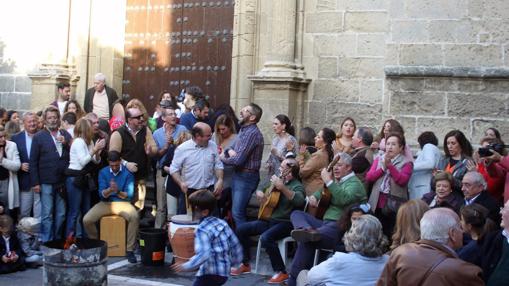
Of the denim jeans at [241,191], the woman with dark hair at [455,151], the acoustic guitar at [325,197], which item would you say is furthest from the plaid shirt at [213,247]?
the woman with dark hair at [455,151]

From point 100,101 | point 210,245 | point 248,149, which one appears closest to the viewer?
point 210,245

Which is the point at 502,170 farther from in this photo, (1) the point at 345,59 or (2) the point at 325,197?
(1) the point at 345,59

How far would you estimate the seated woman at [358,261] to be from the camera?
199 inches

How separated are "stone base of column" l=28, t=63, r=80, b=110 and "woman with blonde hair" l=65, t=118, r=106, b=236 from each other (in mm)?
3317

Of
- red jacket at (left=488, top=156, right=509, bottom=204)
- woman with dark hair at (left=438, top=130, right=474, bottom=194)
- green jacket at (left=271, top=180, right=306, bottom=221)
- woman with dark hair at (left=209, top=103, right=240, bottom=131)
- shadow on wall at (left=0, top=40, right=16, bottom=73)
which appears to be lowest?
green jacket at (left=271, top=180, right=306, bottom=221)

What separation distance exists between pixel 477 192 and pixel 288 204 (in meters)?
2.16

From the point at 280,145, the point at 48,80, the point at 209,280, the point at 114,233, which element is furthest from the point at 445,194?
the point at 48,80

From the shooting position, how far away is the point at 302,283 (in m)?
6.10

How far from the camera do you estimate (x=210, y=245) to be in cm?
610

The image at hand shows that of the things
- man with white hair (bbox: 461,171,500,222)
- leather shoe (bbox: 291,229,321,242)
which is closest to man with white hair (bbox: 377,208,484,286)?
man with white hair (bbox: 461,171,500,222)

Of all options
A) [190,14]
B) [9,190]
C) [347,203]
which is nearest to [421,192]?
[347,203]

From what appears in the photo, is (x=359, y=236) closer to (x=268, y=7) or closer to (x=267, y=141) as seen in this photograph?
(x=267, y=141)

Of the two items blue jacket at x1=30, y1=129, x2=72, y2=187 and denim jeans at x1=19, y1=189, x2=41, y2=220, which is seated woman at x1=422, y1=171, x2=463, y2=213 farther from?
denim jeans at x1=19, y1=189, x2=41, y2=220

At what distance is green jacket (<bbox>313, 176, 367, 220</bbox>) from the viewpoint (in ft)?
24.8
